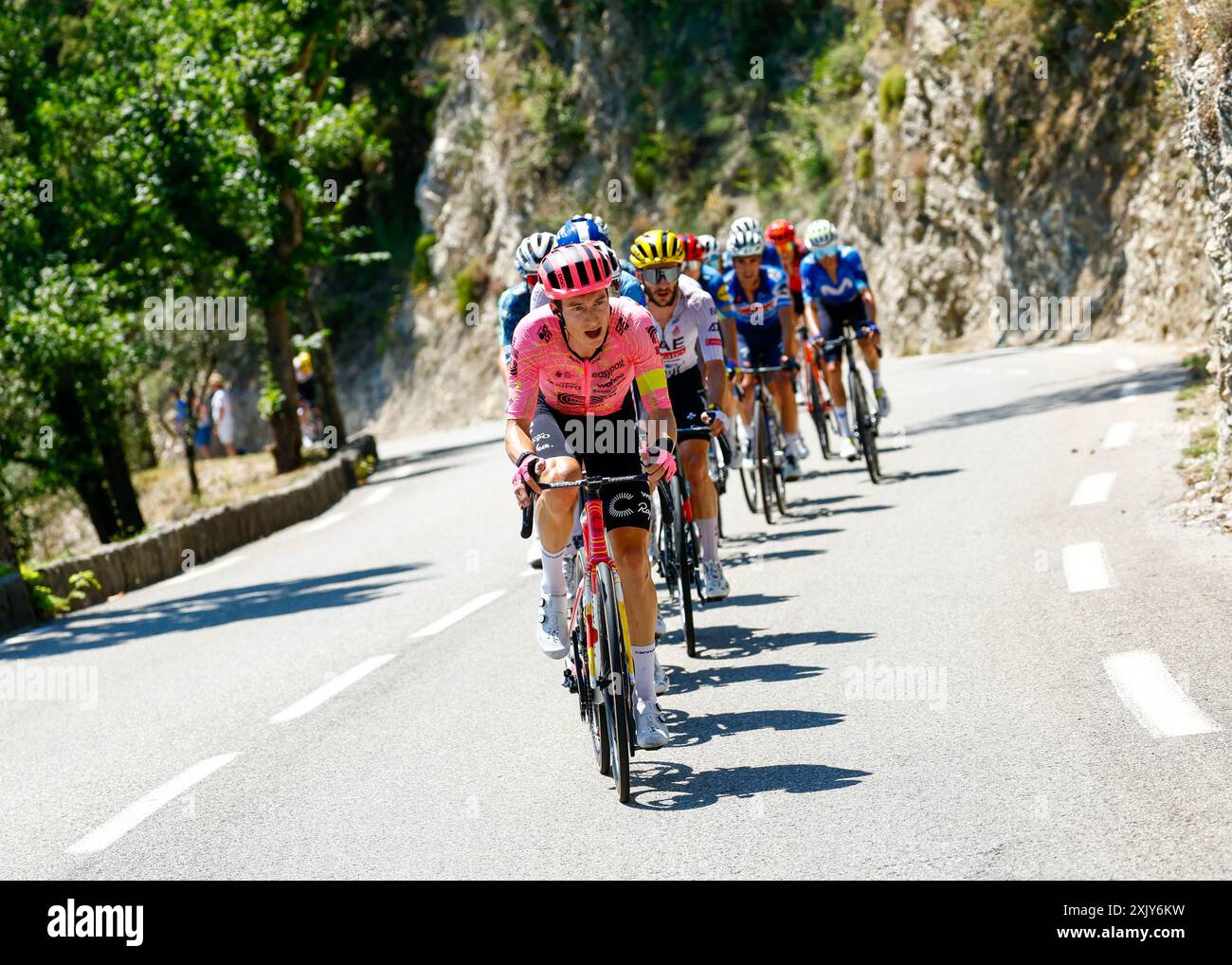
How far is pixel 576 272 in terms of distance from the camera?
6.47m

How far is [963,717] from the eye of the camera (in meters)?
6.98

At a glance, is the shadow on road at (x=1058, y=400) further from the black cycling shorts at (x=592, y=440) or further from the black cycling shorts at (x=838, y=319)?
the black cycling shorts at (x=592, y=440)

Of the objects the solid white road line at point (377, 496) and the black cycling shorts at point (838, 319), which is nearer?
the black cycling shorts at point (838, 319)

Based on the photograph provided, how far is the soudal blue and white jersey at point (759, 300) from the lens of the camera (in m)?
13.4

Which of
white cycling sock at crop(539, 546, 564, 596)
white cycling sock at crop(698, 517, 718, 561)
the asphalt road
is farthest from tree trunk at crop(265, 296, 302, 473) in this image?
white cycling sock at crop(539, 546, 564, 596)

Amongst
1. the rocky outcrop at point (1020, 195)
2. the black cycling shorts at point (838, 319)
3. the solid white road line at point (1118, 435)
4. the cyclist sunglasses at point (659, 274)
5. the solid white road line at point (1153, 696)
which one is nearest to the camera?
the solid white road line at point (1153, 696)

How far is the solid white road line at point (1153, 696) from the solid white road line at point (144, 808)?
383 cm

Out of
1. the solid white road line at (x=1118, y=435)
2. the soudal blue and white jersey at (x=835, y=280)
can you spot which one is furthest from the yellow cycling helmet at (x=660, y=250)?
the solid white road line at (x=1118, y=435)

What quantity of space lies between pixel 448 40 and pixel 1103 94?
92.0ft

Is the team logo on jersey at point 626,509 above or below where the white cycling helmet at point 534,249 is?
below

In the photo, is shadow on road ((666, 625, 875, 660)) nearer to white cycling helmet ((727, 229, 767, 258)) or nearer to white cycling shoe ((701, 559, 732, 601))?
white cycling shoe ((701, 559, 732, 601))

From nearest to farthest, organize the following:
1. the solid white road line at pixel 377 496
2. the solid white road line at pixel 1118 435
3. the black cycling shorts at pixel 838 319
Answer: the black cycling shorts at pixel 838 319 < the solid white road line at pixel 1118 435 < the solid white road line at pixel 377 496

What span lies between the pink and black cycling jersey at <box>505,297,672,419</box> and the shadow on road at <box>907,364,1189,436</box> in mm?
12243
